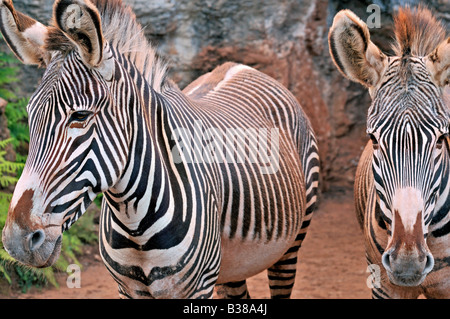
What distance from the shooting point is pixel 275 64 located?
991 centimetres

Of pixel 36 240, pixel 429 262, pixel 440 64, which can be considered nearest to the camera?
pixel 36 240

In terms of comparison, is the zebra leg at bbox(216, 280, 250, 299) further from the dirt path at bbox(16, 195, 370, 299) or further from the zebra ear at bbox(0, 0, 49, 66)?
the zebra ear at bbox(0, 0, 49, 66)

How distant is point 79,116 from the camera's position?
3426mm

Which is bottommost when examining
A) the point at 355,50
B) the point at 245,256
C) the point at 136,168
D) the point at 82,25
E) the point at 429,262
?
the point at 245,256

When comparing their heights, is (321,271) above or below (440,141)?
below

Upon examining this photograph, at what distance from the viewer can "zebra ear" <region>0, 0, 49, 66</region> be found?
3705 millimetres

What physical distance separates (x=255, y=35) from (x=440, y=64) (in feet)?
20.2

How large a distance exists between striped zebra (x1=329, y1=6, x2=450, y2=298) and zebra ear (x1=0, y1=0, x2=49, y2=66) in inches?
73.7

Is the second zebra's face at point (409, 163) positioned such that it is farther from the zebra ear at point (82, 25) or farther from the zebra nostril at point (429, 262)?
the zebra ear at point (82, 25)

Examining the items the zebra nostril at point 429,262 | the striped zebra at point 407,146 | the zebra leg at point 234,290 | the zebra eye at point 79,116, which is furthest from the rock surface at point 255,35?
the zebra nostril at point 429,262

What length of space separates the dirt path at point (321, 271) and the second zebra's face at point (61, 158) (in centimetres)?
450

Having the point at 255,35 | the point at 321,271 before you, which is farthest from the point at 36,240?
the point at 255,35

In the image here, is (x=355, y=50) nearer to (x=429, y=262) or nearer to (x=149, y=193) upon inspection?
(x=429, y=262)

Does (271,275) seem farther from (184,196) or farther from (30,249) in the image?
(30,249)
